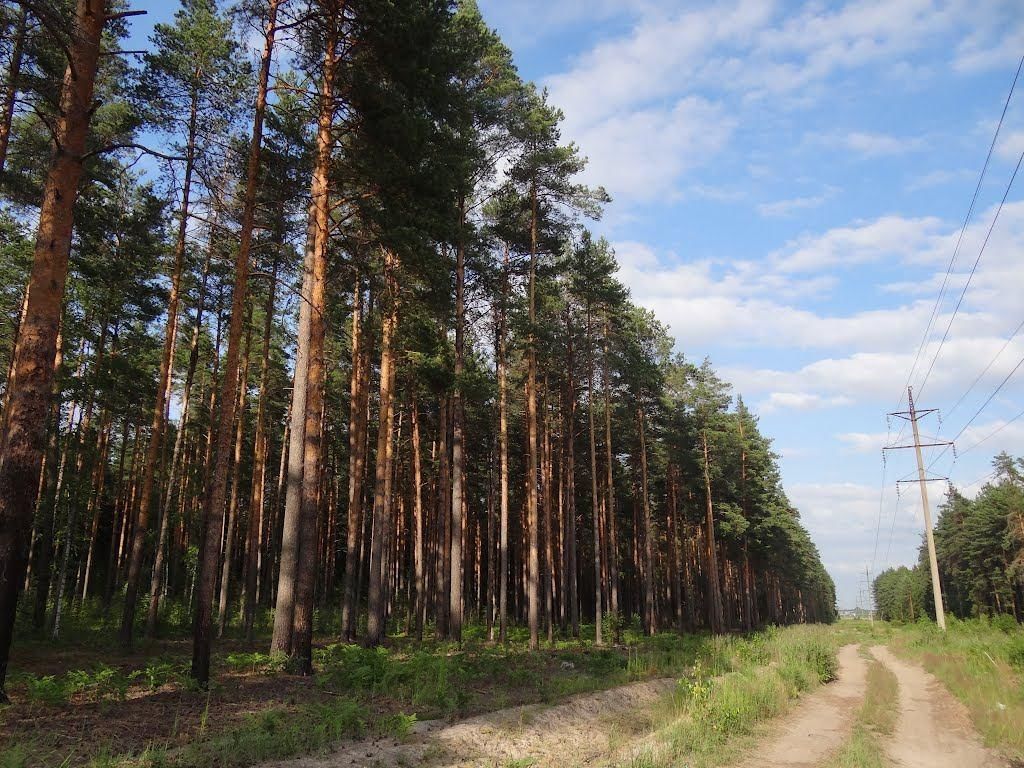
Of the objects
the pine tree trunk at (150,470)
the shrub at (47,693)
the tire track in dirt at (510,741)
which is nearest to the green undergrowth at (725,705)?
the tire track in dirt at (510,741)

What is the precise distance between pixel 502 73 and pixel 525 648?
20276mm

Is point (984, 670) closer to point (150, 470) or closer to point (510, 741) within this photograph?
point (510, 741)

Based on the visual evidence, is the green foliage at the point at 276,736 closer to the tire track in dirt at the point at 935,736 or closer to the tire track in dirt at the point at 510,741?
the tire track in dirt at the point at 510,741

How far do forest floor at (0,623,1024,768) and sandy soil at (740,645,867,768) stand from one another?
0.04 metres

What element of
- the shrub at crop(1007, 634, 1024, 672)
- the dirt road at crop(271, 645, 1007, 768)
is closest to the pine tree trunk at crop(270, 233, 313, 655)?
the dirt road at crop(271, 645, 1007, 768)

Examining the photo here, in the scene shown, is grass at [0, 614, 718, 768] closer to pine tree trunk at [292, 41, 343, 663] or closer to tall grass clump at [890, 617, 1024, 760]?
pine tree trunk at [292, 41, 343, 663]

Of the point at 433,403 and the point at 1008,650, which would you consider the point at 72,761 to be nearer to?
the point at 433,403

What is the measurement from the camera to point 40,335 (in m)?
7.65

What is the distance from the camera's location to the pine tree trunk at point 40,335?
7.16 metres

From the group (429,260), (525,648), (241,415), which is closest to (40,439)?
(429,260)

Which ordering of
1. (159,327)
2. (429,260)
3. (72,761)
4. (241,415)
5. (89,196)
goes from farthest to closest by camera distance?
(159,327) → (241,415) → (89,196) → (429,260) → (72,761)

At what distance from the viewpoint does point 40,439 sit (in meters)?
7.59

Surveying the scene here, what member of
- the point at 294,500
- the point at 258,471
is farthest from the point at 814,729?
the point at 258,471

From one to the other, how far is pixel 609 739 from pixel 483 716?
2059 mm
